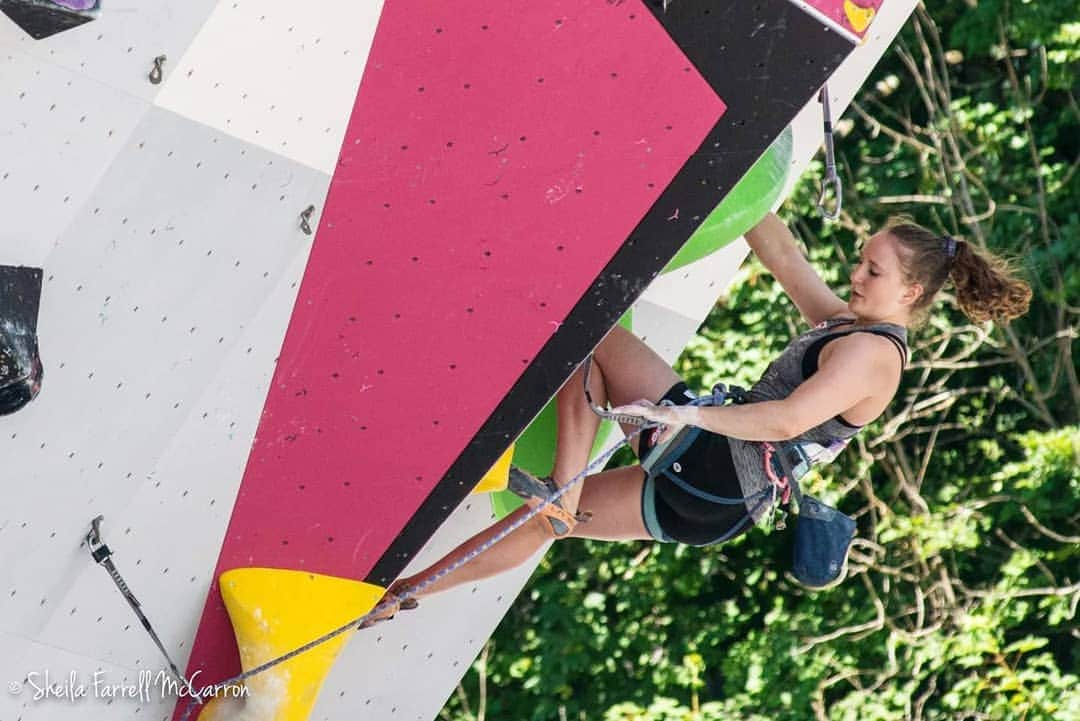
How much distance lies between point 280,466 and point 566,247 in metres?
0.65

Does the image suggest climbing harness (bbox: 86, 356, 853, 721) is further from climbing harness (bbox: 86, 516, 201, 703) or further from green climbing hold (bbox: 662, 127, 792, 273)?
green climbing hold (bbox: 662, 127, 792, 273)

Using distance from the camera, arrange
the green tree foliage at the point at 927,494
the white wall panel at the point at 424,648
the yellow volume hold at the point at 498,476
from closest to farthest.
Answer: the yellow volume hold at the point at 498,476, the white wall panel at the point at 424,648, the green tree foliage at the point at 927,494

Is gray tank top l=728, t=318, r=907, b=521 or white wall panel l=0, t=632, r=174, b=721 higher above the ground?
gray tank top l=728, t=318, r=907, b=521

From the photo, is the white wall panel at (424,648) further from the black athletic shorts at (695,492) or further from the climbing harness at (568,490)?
the black athletic shorts at (695,492)

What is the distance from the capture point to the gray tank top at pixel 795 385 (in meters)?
2.95

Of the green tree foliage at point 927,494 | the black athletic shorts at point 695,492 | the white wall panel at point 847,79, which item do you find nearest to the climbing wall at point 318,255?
the black athletic shorts at point 695,492

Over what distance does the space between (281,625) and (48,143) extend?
99 cm

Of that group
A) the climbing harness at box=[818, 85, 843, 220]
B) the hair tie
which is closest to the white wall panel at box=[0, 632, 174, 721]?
the climbing harness at box=[818, 85, 843, 220]

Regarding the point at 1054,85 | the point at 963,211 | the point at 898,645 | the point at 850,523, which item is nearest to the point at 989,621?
the point at 898,645

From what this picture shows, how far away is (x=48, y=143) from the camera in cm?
259

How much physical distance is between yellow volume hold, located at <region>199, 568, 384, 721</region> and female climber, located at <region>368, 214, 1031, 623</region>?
0.41 feet

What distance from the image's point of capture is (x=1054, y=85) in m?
6.37

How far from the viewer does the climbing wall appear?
270 cm

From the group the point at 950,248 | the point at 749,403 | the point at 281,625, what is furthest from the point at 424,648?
the point at 950,248
